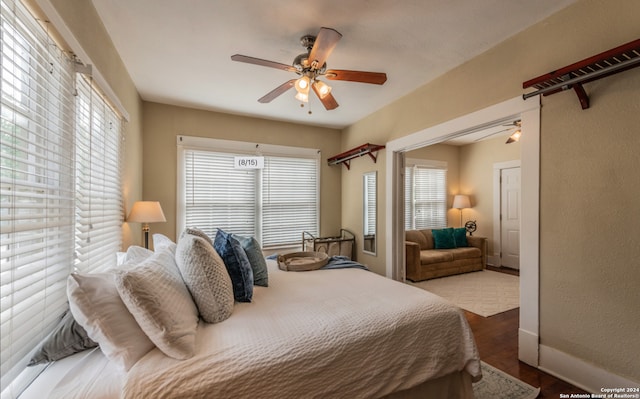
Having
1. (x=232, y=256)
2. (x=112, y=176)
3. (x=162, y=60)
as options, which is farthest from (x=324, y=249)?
(x=162, y=60)

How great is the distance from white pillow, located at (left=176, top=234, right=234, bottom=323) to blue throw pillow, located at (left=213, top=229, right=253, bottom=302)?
17cm

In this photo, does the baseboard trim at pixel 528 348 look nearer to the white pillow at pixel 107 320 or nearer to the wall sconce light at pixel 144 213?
the white pillow at pixel 107 320

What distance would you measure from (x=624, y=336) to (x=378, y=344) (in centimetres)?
160

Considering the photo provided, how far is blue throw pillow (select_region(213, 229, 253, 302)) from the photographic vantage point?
1.70 meters

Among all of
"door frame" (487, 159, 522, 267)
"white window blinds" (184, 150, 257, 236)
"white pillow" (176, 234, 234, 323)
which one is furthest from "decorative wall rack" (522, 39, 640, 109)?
"door frame" (487, 159, 522, 267)

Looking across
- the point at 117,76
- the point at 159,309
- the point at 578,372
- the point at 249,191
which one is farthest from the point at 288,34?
the point at 578,372

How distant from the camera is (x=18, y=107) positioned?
1.09 m

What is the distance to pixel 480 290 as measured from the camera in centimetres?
398

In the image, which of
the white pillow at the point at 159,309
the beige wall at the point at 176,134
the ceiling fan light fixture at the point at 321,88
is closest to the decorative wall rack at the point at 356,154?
the beige wall at the point at 176,134

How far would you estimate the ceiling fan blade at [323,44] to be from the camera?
1659 mm

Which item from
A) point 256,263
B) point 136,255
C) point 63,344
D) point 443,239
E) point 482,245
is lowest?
point 482,245

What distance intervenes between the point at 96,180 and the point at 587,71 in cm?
343

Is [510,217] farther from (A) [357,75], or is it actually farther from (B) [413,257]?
(A) [357,75]

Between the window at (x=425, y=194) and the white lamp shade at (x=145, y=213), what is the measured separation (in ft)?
15.0
